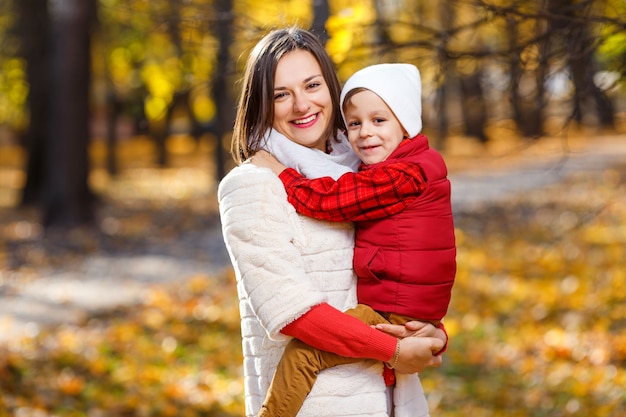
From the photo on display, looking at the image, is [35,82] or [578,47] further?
[35,82]

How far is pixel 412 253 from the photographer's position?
2.57 metres

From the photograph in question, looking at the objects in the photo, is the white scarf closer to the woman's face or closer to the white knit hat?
the woman's face

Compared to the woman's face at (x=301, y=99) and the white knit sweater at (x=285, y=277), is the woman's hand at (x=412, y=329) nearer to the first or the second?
the white knit sweater at (x=285, y=277)

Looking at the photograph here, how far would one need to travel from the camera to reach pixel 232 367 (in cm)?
702

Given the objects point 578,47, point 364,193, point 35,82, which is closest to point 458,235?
point 578,47

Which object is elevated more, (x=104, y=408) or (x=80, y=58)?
(x=80, y=58)

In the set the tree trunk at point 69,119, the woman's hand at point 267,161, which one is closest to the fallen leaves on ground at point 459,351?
the woman's hand at point 267,161

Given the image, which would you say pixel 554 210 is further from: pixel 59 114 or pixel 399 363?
pixel 399 363

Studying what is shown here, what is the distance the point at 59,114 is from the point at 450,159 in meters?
17.3

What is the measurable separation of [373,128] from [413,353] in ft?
2.23

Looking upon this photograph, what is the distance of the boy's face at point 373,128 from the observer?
2633 millimetres

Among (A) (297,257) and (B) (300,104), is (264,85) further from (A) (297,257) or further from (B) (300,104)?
(A) (297,257)

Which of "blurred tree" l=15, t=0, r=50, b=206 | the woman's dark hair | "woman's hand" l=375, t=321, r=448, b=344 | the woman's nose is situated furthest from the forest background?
"blurred tree" l=15, t=0, r=50, b=206

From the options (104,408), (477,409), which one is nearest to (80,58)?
(104,408)
